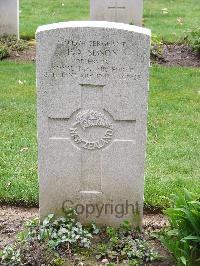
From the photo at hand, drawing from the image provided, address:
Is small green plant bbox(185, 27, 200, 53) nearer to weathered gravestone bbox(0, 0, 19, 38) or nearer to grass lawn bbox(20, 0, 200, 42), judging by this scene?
grass lawn bbox(20, 0, 200, 42)

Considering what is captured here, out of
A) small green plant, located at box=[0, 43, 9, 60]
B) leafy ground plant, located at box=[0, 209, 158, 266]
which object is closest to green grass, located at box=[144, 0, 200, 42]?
small green plant, located at box=[0, 43, 9, 60]

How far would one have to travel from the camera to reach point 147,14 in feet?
49.0

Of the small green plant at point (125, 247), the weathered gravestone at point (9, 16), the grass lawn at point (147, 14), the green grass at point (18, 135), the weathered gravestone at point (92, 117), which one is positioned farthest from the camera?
the grass lawn at point (147, 14)

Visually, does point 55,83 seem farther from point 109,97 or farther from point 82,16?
point 82,16

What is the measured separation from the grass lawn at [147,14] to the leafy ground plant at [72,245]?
7.87 meters

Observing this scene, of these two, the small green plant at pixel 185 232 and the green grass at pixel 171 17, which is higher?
the green grass at pixel 171 17

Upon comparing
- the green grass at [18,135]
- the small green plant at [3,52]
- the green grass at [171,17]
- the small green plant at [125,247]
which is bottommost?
the small green plant at [125,247]

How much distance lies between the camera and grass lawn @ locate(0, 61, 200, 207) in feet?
18.8

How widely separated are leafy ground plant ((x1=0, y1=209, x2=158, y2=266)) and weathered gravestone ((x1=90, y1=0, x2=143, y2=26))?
Answer: 25.5ft

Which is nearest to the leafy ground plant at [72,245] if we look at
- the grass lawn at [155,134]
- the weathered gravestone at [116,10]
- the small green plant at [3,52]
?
the grass lawn at [155,134]

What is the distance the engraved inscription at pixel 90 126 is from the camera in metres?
4.60

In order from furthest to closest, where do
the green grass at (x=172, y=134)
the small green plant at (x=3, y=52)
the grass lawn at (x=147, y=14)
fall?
the grass lawn at (x=147, y=14) < the small green plant at (x=3, y=52) < the green grass at (x=172, y=134)

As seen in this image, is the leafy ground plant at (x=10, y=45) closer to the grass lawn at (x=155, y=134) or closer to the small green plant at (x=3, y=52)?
the small green plant at (x=3, y=52)

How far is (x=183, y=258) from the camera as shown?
4176 millimetres
